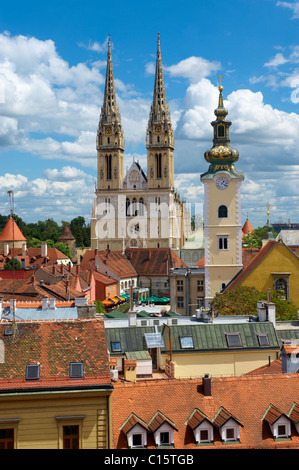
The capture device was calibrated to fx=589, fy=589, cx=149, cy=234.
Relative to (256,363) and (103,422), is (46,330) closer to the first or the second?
(103,422)

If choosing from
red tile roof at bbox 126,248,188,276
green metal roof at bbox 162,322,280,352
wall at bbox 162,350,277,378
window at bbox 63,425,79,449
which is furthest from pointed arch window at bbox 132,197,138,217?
window at bbox 63,425,79,449

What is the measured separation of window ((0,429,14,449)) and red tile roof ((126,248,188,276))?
80626 mm

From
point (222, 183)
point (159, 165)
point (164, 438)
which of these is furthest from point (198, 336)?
point (159, 165)

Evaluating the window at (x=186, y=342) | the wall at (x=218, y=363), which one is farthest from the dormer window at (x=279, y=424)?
the window at (x=186, y=342)

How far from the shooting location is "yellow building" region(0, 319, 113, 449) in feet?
50.0

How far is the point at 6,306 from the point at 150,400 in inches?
724

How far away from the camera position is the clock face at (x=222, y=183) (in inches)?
1934

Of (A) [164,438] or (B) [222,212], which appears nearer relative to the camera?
(A) [164,438]

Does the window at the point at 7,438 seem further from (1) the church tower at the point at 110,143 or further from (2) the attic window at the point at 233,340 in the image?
(1) the church tower at the point at 110,143

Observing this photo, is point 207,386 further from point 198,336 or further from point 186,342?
point 198,336

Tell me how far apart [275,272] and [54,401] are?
28.9 meters

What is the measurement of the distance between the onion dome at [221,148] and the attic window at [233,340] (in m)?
25.9

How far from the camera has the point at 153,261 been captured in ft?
326
